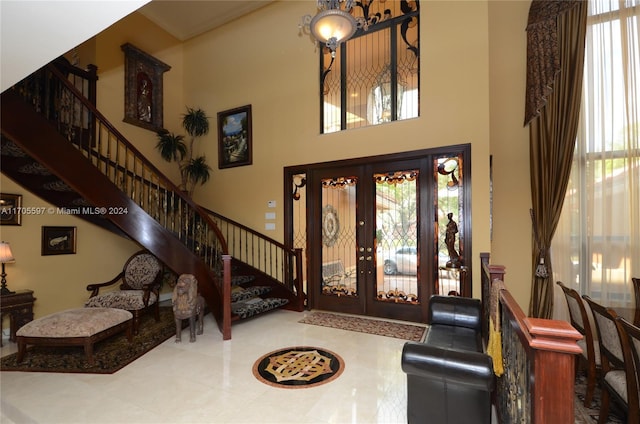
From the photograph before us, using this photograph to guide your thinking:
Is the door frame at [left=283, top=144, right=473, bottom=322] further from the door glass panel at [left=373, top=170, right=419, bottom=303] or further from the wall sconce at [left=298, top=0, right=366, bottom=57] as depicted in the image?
the wall sconce at [left=298, top=0, right=366, bottom=57]

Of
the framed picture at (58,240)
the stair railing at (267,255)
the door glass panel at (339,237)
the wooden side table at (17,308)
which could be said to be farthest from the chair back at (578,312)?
the framed picture at (58,240)

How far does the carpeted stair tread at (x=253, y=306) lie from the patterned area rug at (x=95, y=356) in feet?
2.93

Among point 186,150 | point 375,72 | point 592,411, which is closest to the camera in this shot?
point 592,411

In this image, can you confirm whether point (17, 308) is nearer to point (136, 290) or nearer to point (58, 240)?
→ point (58, 240)

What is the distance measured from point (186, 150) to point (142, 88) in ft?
4.66

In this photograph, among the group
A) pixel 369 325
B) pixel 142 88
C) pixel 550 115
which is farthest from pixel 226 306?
pixel 550 115

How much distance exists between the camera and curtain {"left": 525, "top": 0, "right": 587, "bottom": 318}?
13.4 feet

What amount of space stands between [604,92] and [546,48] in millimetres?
968

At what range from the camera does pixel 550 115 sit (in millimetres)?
4223

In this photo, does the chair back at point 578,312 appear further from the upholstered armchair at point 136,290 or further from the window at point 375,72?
the upholstered armchair at point 136,290

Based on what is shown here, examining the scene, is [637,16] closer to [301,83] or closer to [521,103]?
[521,103]

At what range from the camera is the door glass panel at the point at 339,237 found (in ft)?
16.4

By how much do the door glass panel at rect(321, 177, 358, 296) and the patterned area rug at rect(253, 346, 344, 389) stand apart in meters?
1.61

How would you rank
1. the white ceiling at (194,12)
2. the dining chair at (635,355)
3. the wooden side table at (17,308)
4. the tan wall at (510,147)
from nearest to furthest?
the dining chair at (635,355), the wooden side table at (17,308), the tan wall at (510,147), the white ceiling at (194,12)
